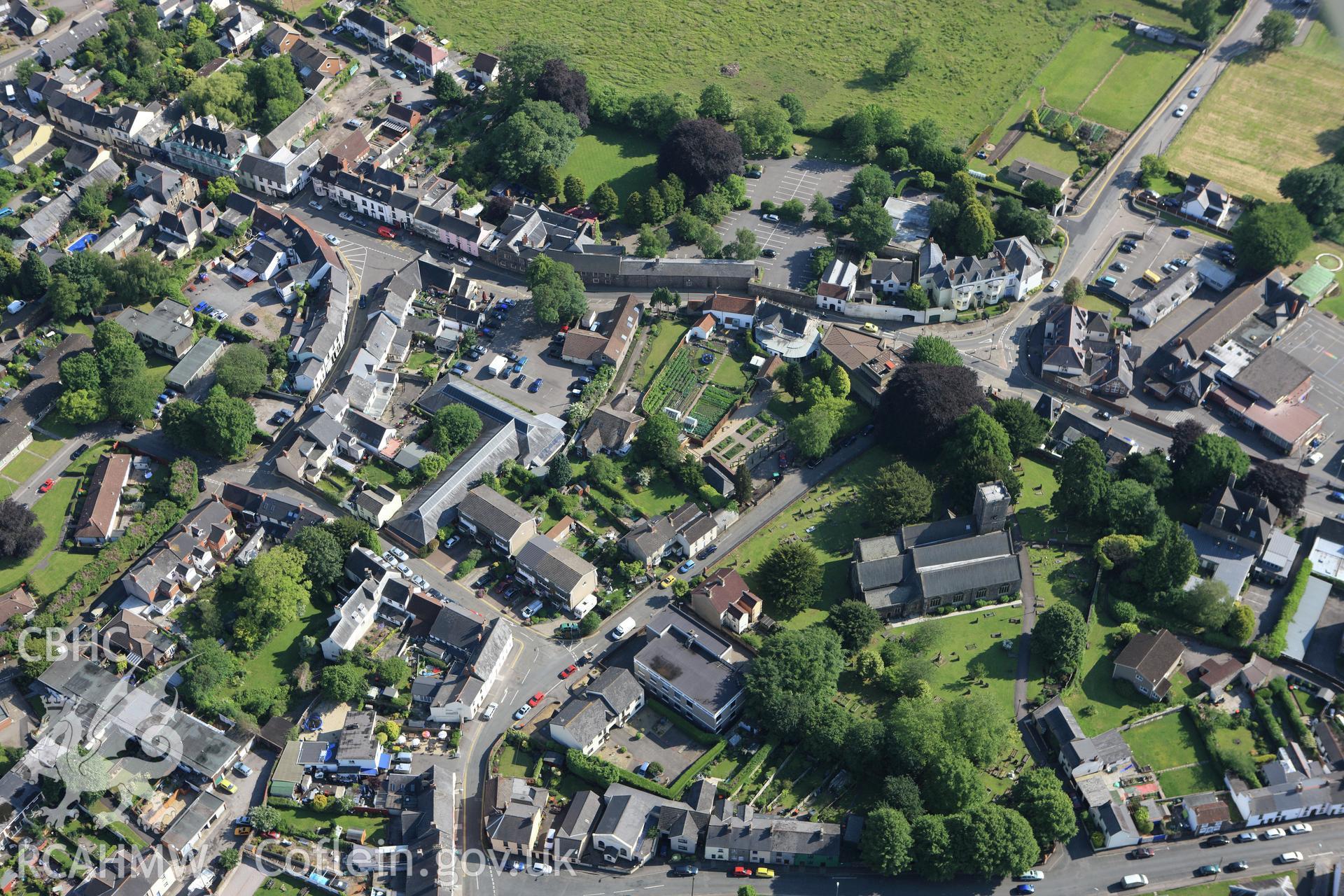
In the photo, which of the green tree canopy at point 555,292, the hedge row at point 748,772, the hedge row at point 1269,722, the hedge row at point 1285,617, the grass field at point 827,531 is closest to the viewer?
the hedge row at point 748,772

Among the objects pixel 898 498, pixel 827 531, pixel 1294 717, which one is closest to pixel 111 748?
pixel 827 531

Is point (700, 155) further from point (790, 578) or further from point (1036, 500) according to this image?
point (790, 578)

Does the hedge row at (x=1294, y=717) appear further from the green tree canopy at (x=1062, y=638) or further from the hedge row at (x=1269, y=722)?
the green tree canopy at (x=1062, y=638)

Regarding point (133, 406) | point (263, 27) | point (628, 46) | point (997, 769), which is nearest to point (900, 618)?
point (997, 769)

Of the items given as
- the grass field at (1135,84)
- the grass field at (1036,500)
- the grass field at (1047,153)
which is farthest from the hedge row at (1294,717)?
the grass field at (1135,84)

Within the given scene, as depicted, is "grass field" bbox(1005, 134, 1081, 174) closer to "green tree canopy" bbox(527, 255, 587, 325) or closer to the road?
"green tree canopy" bbox(527, 255, 587, 325)

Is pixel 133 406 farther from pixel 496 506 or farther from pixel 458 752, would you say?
pixel 458 752

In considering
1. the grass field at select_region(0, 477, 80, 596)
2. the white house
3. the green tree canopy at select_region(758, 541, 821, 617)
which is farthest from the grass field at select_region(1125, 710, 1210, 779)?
the grass field at select_region(0, 477, 80, 596)

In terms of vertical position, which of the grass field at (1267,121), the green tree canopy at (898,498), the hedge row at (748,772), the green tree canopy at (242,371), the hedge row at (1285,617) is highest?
A: the grass field at (1267,121)
